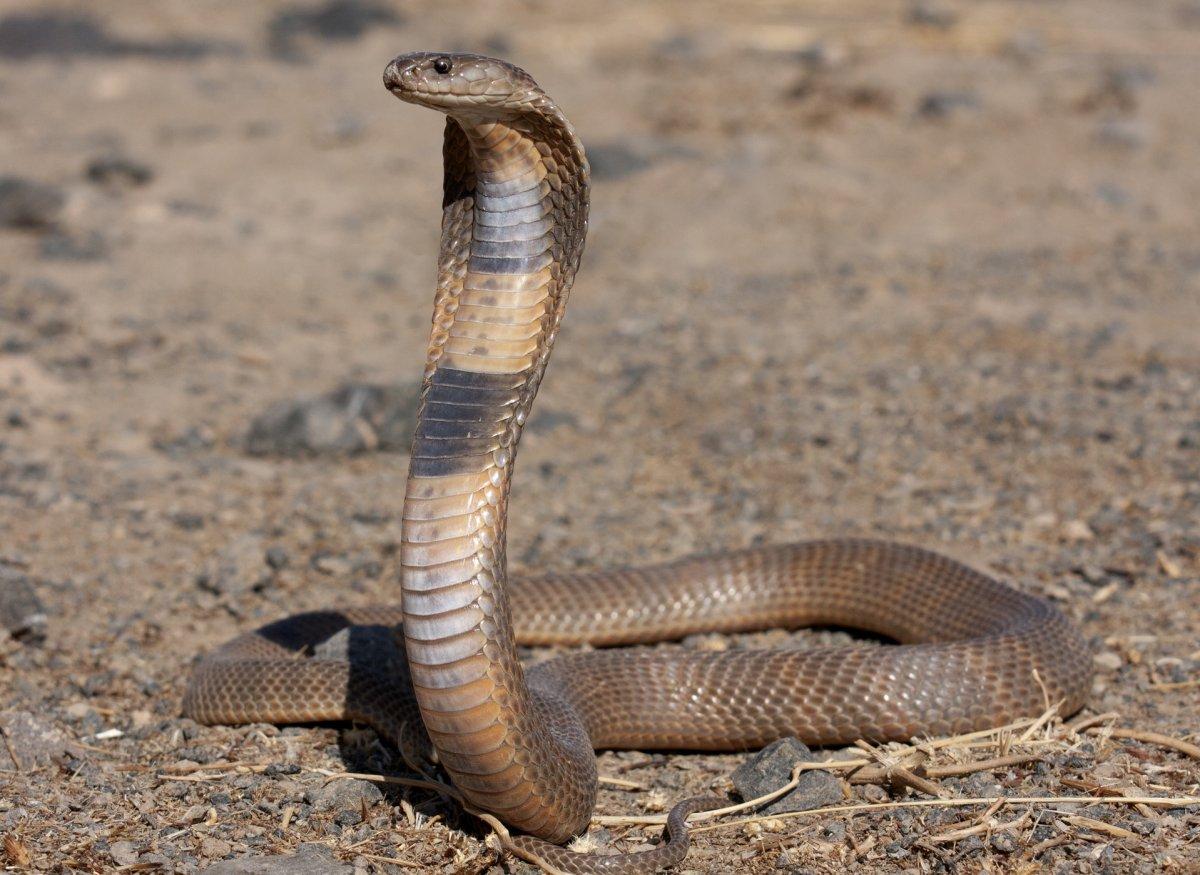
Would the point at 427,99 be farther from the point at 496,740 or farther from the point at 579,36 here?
the point at 579,36

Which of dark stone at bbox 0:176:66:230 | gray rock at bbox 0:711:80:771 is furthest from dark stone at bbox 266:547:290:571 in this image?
dark stone at bbox 0:176:66:230

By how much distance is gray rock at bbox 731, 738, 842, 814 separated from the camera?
13.6ft

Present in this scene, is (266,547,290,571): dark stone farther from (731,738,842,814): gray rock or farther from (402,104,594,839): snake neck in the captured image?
(402,104,594,839): snake neck

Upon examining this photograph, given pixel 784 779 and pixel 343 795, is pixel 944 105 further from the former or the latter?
pixel 343 795

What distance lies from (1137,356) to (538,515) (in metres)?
4.02

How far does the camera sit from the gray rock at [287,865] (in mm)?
3580

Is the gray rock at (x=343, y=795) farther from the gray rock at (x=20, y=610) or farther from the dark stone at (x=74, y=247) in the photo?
the dark stone at (x=74, y=247)

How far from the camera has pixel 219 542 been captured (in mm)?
6262

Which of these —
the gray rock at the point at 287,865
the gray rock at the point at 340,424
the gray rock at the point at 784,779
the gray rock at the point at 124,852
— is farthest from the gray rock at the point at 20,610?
the gray rock at the point at 784,779

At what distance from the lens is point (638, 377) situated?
855 centimetres

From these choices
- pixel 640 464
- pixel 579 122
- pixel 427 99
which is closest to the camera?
pixel 427 99

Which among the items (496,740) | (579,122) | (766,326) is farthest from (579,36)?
(496,740)

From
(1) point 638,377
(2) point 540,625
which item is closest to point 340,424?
(1) point 638,377

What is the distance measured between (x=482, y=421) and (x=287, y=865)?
1289mm
